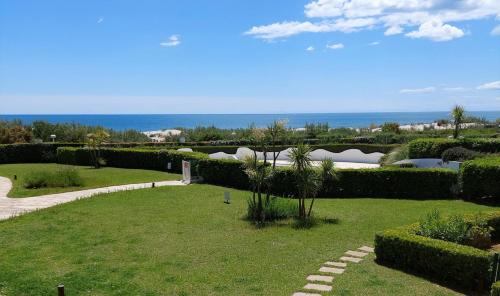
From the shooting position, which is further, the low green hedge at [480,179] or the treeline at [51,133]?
the treeline at [51,133]

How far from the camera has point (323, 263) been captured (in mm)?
7902

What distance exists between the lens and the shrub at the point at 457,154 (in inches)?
749

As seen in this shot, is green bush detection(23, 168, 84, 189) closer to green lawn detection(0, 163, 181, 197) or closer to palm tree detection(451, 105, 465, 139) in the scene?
green lawn detection(0, 163, 181, 197)

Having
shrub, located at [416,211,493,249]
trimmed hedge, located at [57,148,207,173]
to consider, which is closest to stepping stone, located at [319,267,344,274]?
shrub, located at [416,211,493,249]

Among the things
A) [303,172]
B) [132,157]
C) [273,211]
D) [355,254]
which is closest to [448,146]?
[303,172]

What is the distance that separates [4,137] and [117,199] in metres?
22.8

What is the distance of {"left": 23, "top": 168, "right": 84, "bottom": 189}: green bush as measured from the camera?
58.7 feet

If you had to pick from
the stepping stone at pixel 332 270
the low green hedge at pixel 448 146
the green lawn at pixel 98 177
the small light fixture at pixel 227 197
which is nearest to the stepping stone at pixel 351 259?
the stepping stone at pixel 332 270

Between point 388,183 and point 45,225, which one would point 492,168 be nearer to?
point 388,183

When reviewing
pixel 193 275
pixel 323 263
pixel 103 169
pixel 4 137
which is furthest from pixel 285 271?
pixel 4 137

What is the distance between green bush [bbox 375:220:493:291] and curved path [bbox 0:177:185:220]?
9.93m

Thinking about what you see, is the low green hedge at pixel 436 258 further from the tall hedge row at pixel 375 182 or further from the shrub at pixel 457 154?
the shrub at pixel 457 154

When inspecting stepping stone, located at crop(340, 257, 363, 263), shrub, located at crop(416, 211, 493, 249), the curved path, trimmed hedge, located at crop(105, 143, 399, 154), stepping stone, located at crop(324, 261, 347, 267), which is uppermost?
trimmed hedge, located at crop(105, 143, 399, 154)

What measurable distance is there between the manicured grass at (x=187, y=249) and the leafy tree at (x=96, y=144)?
11.4 m
